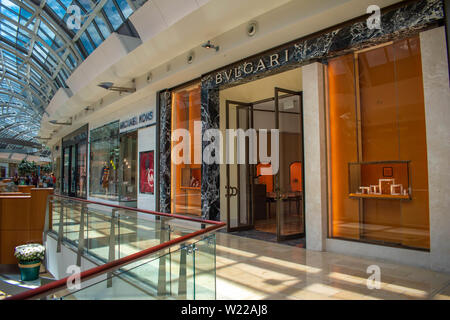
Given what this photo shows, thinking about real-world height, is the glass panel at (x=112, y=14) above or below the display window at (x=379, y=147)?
above

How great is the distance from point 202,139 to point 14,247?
Answer: 6500 millimetres

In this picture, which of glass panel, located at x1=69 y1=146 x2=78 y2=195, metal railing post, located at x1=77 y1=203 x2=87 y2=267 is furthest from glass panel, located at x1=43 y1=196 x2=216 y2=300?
glass panel, located at x1=69 y1=146 x2=78 y2=195

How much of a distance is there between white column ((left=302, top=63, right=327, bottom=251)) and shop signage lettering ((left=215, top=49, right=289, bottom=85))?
0.60 meters

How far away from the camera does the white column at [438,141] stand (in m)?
4.19

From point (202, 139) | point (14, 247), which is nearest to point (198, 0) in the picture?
point (202, 139)

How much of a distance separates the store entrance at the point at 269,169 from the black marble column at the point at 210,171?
315 mm

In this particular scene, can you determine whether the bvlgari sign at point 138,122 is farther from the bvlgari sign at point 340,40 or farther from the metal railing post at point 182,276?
the metal railing post at point 182,276

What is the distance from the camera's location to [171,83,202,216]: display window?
8.73m

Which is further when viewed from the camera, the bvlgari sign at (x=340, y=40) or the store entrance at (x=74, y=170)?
the store entrance at (x=74, y=170)

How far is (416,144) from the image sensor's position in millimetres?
4719

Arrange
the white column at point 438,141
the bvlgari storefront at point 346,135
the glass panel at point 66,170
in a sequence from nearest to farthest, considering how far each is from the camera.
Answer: the white column at point 438,141 < the bvlgari storefront at point 346,135 < the glass panel at point 66,170

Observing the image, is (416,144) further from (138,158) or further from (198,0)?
(138,158)

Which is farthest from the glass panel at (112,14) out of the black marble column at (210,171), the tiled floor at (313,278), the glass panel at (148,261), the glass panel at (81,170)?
the glass panel at (81,170)

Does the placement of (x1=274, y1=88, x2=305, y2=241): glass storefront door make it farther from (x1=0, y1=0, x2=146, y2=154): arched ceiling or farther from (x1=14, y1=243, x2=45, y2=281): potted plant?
(x1=14, y1=243, x2=45, y2=281): potted plant
